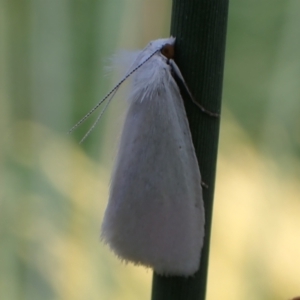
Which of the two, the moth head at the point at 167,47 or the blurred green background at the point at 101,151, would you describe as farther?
the blurred green background at the point at 101,151

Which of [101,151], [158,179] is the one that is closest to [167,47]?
[158,179]

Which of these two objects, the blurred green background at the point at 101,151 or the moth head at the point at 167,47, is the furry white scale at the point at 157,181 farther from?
the blurred green background at the point at 101,151

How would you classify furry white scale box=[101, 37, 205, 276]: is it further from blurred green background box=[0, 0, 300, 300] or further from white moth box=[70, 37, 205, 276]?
blurred green background box=[0, 0, 300, 300]

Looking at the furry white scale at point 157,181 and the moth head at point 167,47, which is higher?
the moth head at point 167,47

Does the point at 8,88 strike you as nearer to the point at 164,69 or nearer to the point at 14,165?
the point at 14,165

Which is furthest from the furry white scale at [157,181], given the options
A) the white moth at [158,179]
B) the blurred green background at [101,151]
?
the blurred green background at [101,151]

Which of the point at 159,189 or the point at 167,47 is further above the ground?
the point at 167,47

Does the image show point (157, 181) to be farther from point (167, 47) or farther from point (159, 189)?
point (167, 47)

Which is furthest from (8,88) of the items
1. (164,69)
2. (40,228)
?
(164,69)
